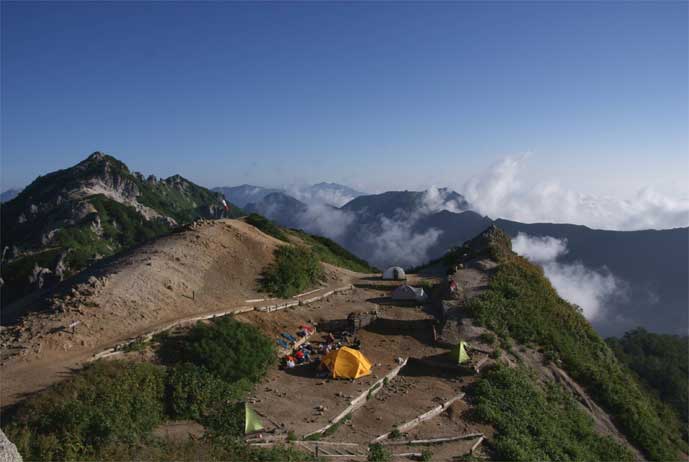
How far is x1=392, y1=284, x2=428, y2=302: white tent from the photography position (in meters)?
34.6

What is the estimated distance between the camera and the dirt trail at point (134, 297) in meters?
19.0

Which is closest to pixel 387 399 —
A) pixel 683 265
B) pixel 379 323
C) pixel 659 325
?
pixel 379 323

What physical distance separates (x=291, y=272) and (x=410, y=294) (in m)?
9.25

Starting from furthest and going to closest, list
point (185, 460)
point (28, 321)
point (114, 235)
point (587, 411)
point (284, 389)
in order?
point (114, 235) < point (587, 411) < point (28, 321) < point (284, 389) < point (185, 460)

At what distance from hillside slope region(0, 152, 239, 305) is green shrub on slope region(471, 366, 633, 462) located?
32.6m

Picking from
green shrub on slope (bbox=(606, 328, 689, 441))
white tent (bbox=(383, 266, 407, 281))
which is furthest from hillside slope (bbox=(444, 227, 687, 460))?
green shrub on slope (bbox=(606, 328, 689, 441))

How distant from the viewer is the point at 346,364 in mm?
22062

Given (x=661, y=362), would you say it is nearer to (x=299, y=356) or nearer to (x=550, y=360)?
→ (x=550, y=360)

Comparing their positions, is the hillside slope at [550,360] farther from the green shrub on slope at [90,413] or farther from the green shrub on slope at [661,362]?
the green shrub on slope at [661,362]

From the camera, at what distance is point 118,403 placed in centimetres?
1570

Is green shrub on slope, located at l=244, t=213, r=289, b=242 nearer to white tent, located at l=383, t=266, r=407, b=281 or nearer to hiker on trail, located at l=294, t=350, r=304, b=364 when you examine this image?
white tent, located at l=383, t=266, r=407, b=281

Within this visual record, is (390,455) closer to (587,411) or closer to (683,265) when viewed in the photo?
(587,411)

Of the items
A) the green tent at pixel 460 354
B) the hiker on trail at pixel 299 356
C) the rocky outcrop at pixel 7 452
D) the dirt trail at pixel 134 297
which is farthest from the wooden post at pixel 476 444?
the rocky outcrop at pixel 7 452

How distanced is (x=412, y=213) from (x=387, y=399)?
17898cm
